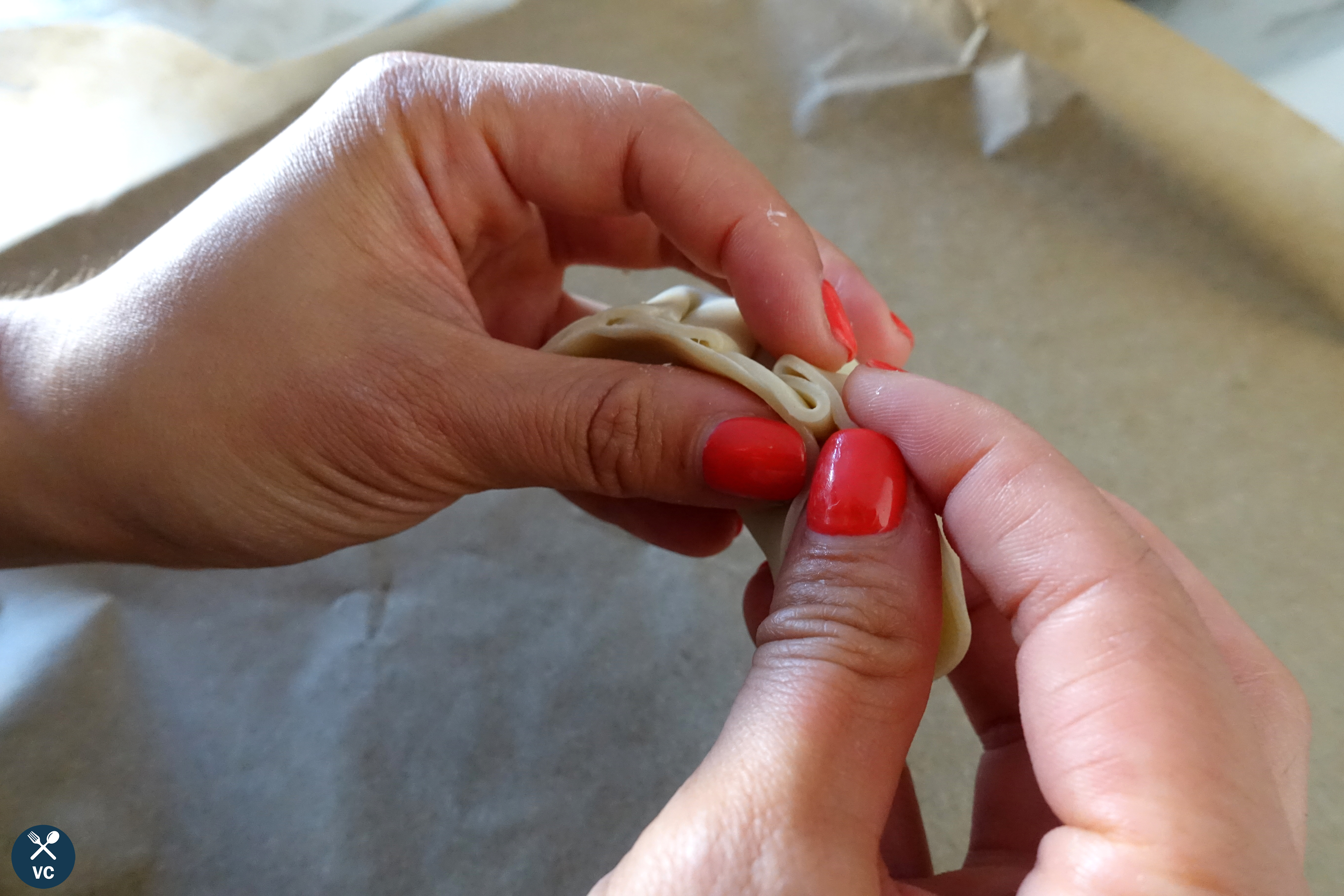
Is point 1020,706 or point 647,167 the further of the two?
point 647,167

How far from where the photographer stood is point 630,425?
76cm

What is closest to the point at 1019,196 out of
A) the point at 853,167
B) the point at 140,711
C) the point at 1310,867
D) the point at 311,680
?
the point at 853,167

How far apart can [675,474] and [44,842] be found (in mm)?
914

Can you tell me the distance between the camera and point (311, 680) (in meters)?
1.13

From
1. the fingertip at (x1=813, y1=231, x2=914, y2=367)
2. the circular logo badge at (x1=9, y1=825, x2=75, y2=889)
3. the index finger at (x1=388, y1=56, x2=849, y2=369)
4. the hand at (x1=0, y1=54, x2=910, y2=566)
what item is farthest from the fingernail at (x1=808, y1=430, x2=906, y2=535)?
the circular logo badge at (x1=9, y1=825, x2=75, y2=889)

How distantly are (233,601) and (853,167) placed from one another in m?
1.26

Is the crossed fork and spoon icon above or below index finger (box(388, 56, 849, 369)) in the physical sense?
below

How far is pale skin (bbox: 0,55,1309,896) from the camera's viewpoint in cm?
52

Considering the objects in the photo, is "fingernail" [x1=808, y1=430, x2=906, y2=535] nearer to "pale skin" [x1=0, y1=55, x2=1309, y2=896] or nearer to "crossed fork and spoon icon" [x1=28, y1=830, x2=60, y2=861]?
"pale skin" [x1=0, y1=55, x2=1309, y2=896]

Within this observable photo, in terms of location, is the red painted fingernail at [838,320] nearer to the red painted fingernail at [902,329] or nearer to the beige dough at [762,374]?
the beige dough at [762,374]

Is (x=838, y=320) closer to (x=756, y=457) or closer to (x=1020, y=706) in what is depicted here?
(x=756, y=457)

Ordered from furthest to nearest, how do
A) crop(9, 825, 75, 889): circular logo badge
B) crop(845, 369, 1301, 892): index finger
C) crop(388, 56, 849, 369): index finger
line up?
crop(9, 825, 75, 889): circular logo badge < crop(388, 56, 849, 369): index finger < crop(845, 369, 1301, 892): index finger

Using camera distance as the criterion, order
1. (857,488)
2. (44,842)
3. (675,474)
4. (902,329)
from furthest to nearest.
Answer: (902,329), (44,842), (675,474), (857,488)

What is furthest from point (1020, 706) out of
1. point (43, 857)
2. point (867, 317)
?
point (43, 857)
